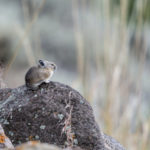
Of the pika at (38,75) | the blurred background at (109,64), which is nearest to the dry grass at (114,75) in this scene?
the blurred background at (109,64)

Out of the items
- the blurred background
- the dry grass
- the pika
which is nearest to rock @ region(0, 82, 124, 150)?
the pika

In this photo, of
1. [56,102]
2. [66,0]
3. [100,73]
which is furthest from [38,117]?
[66,0]

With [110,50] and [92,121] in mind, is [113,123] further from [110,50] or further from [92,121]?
[92,121]

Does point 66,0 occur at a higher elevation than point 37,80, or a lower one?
lower

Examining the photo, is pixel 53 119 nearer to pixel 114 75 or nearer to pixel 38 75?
pixel 38 75

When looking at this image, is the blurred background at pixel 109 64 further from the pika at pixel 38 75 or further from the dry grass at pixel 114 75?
the pika at pixel 38 75

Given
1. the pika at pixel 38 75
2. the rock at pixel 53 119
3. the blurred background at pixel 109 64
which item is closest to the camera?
the rock at pixel 53 119

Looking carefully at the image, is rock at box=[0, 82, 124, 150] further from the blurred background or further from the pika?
the blurred background
